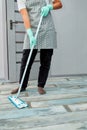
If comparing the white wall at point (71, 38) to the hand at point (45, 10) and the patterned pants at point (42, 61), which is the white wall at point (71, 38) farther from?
the hand at point (45, 10)

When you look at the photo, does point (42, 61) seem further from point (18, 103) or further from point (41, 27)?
point (18, 103)

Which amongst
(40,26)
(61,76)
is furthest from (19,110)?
(61,76)

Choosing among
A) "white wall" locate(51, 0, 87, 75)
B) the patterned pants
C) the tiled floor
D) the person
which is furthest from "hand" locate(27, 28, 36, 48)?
"white wall" locate(51, 0, 87, 75)

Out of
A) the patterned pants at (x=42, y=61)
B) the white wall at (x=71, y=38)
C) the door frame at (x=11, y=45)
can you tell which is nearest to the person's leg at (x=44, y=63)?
the patterned pants at (x=42, y=61)

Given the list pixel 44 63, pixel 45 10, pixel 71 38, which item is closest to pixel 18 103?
pixel 44 63

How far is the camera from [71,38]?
4.12 meters

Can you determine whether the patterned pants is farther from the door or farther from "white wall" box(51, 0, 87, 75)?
"white wall" box(51, 0, 87, 75)

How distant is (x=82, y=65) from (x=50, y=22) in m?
1.70

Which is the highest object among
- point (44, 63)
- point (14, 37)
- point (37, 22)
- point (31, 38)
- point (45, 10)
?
point (45, 10)

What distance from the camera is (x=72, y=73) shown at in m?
4.20

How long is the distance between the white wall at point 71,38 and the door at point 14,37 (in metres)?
0.63

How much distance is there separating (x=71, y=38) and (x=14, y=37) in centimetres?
99

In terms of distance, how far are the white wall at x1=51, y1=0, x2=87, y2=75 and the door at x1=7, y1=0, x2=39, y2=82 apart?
63 cm

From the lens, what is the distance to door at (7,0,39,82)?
359cm
